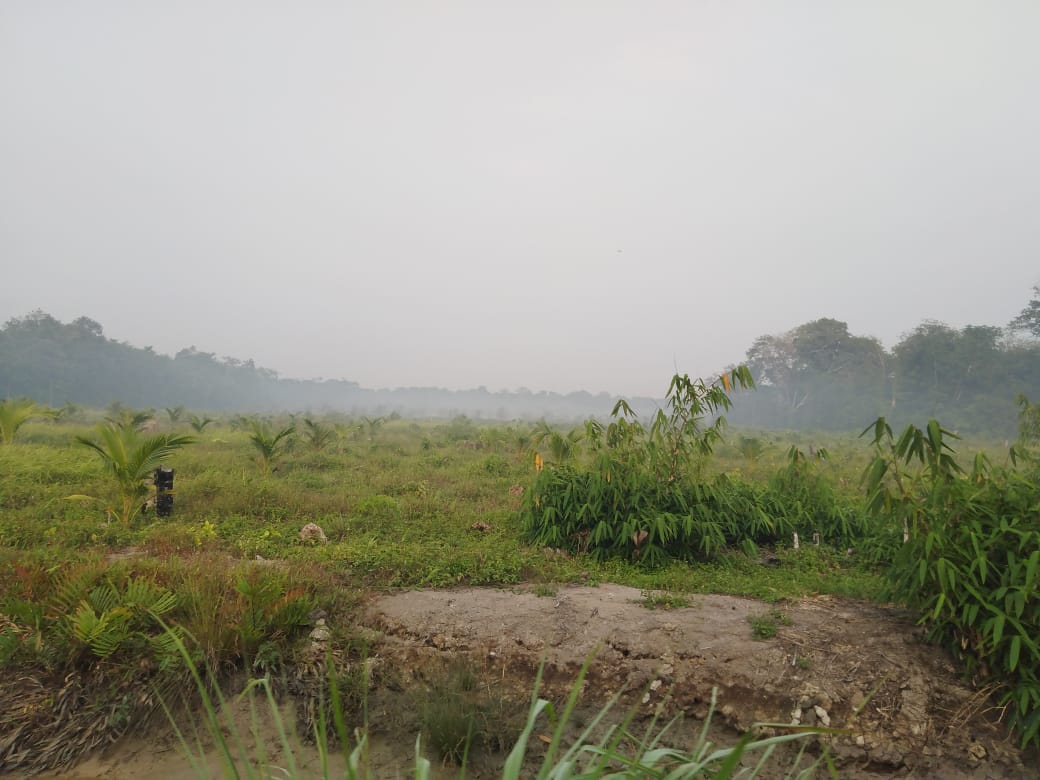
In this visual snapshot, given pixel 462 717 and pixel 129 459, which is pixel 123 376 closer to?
pixel 129 459

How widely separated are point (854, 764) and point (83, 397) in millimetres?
57716

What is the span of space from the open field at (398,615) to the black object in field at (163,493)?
0.20 metres

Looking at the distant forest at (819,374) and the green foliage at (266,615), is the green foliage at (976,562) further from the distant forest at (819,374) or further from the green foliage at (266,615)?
the distant forest at (819,374)

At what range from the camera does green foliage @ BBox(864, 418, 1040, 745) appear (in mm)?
2777

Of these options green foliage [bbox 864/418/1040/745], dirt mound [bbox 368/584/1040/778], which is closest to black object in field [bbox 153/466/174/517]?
dirt mound [bbox 368/584/1040/778]

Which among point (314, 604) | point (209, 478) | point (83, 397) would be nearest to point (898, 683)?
point (314, 604)

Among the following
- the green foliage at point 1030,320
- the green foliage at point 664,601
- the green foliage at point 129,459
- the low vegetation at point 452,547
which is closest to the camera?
the low vegetation at point 452,547

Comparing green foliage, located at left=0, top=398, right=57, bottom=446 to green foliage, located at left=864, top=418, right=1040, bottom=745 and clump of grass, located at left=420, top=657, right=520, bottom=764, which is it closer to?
clump of grass, located at left=420, top=657, right=520, bottom=764

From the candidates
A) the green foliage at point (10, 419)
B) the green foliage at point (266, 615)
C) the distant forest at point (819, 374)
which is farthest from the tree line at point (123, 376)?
the green foliage at point (266, 615)

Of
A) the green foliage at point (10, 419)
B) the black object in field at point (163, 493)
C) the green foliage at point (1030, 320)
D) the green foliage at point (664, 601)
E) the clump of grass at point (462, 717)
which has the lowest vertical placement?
the clump of grass at point (462, 717)

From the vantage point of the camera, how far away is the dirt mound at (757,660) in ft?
9.37

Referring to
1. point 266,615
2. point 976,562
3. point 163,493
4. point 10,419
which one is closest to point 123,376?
point 10,419

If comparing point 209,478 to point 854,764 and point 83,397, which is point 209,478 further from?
point 83,397

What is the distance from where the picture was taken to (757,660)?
337 cm
